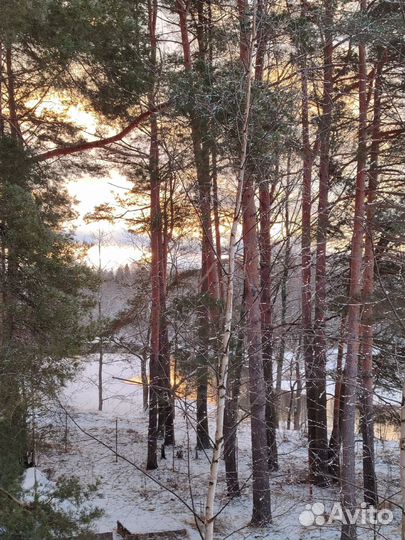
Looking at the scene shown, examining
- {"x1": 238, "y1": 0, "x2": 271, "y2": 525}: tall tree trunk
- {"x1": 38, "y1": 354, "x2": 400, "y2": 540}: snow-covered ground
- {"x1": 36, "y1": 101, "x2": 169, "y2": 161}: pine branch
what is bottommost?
{"x1": 38, "y1": 354, "x2": 400, "y2": 540}: snow-covered ground

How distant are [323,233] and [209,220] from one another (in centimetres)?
292

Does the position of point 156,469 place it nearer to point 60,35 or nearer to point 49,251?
point 49,251

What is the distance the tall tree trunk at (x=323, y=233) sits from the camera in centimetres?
736

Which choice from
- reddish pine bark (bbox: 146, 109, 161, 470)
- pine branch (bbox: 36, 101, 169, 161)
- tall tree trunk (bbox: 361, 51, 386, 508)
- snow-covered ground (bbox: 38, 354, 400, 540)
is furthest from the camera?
reddish pine bark (bbox: 146, 109, 161, 470)

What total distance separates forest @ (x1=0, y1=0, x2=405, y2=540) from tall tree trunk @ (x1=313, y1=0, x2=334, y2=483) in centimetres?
8

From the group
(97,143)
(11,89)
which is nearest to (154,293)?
(97,143)

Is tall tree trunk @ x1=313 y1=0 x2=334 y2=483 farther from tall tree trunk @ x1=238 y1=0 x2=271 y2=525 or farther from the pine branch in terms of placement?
the pine branch

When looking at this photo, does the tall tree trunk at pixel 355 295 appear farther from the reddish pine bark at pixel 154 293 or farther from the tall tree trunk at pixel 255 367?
the reddish pine bark at pixel 154 293

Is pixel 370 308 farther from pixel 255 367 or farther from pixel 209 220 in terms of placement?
pixel 209 220

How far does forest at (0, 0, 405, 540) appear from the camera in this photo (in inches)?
180

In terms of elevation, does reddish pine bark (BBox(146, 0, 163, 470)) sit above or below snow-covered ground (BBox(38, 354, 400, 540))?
above

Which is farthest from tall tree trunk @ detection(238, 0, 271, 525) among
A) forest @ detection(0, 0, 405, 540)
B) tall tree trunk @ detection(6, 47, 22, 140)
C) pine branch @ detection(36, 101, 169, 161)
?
tall tree trunk @ detection(6, 47, 22, 140)

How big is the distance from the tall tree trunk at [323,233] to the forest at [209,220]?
85 millimetres

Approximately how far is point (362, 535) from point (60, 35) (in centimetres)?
907
